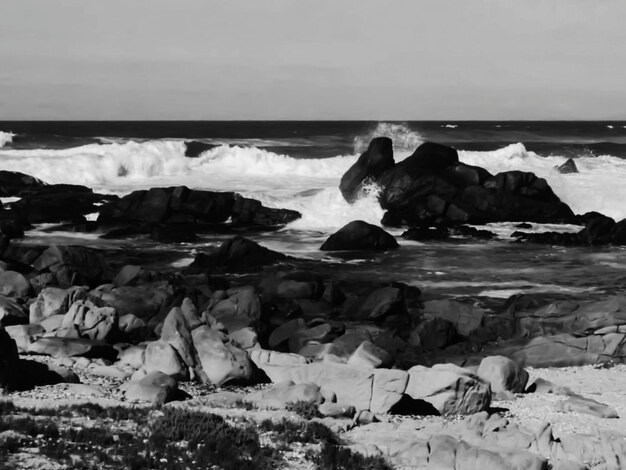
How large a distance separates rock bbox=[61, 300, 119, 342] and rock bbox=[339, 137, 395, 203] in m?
31.8

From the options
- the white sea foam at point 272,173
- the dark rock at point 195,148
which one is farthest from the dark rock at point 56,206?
the dark rock at point 195,148

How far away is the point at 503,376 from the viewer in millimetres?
18719

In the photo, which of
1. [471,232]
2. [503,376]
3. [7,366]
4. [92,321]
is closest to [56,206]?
[471,232]

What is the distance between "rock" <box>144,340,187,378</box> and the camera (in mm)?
18859

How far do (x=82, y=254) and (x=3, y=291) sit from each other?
5164 millimetres

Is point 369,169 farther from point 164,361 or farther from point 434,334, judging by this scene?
point 164,361

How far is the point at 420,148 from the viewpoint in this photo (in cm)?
5381

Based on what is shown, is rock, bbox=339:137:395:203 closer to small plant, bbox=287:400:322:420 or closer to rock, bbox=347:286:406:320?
rock, bbox=347:286:406:320

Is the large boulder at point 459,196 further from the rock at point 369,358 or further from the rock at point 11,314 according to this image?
the rock at point 369,358

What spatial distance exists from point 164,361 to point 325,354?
4.41 meters

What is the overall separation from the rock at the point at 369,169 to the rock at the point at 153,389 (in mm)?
36750

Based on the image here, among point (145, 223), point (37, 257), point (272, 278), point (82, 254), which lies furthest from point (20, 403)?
point (145, 223)

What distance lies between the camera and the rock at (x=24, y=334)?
21.0 meters

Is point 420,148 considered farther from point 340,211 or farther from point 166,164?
point 166,164
